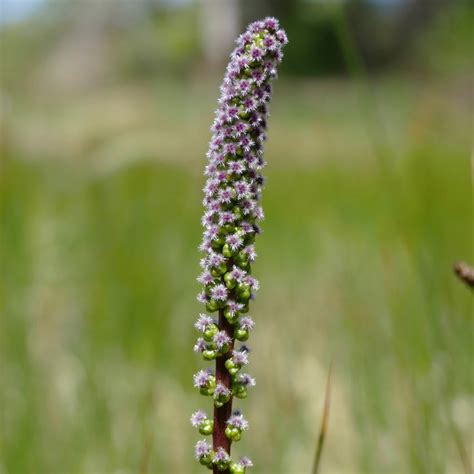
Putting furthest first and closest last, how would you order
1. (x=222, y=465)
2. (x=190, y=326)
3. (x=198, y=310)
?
(x=198, y=310), (x=190, y=326), (x=222, y=465)

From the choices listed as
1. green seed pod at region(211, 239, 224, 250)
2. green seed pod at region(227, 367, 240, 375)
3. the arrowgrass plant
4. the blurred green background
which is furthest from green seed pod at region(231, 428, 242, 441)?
the blurred green background

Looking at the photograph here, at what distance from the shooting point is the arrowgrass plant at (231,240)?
159 centimetres

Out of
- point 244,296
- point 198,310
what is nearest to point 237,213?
point 244,296

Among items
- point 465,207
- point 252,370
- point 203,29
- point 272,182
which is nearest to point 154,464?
point 252,370

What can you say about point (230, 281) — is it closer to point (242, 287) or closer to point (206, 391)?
point (242, 287)

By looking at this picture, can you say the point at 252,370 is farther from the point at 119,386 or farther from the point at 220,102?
the point at 220,102

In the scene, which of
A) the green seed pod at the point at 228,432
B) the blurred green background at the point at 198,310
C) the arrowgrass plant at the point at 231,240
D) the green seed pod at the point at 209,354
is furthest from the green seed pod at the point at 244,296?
the blurred green background at the point at 198,310

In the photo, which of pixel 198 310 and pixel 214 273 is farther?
pixel 198 310

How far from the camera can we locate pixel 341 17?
3.68m

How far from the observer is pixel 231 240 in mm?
1596

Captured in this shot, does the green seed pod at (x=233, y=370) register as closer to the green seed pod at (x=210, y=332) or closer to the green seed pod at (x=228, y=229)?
the green seed pod at (x=210, y=332)

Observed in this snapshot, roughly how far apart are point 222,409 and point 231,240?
1.00 feet

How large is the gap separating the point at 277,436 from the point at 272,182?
1102 cm

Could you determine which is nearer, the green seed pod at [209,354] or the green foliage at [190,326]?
the green seed pod at [209,354]
